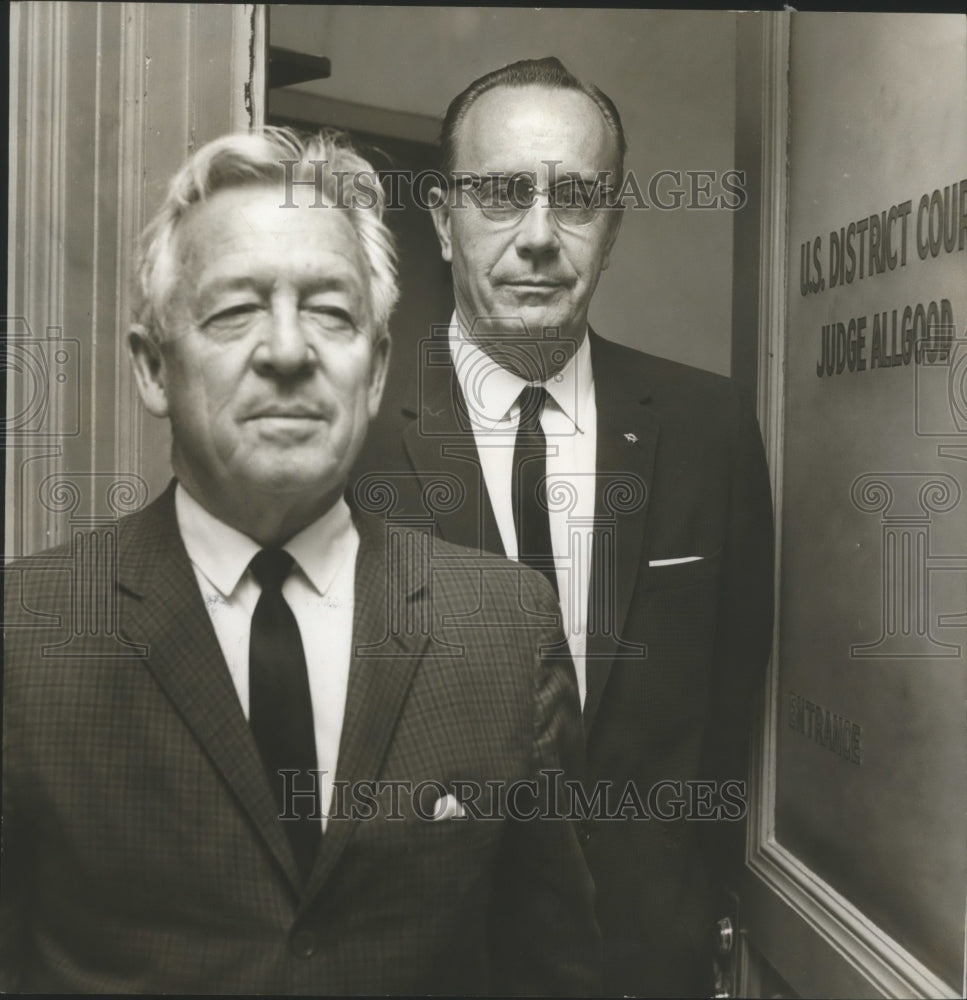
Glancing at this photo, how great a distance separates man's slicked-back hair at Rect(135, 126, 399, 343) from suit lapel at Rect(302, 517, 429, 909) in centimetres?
45

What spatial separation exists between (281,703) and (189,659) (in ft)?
0.61

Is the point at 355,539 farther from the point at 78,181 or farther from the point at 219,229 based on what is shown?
the point at 78,181

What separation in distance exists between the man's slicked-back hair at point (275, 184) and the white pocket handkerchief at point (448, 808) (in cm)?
88

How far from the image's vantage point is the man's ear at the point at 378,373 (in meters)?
2.08

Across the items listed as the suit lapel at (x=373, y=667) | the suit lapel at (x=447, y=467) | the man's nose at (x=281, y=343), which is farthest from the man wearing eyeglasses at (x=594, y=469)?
the man's nose at (x=281, y=343)

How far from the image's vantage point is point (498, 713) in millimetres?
2096

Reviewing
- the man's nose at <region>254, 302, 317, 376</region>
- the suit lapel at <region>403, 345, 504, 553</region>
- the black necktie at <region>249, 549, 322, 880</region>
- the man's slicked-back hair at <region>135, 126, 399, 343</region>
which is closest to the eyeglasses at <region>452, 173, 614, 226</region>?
the man's slicked-back hair at <region>135, 126, 399, 343</region>

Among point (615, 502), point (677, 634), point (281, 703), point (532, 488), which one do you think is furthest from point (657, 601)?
point (281, 703)

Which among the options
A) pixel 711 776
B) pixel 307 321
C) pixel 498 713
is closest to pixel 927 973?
pixel 711 776

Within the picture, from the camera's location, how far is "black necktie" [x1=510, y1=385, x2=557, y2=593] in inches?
83.2

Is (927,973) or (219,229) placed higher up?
(219,229)

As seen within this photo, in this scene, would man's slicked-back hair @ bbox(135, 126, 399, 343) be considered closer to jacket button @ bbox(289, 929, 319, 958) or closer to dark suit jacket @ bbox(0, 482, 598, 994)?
dark suit jacket @ bbox(0, 482, 598, 994)

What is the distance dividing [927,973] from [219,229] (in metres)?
1.92

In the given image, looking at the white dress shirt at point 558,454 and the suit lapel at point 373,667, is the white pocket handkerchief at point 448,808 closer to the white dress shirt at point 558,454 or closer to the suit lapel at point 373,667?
the suit lapel at point 373,667
